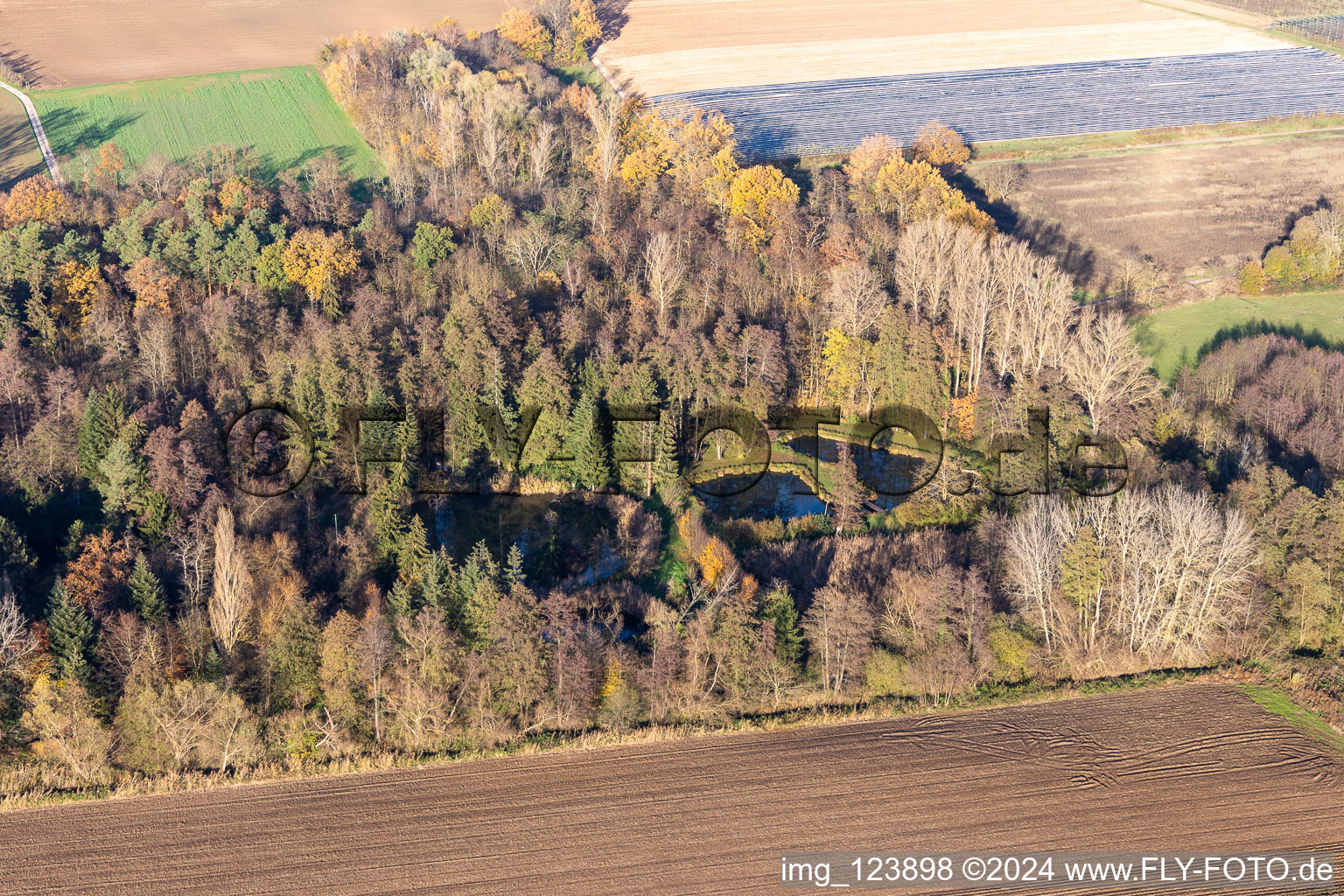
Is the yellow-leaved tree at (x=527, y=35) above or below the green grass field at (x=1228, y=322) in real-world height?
above

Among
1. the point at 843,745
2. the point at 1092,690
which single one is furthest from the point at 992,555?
the point at 843,745

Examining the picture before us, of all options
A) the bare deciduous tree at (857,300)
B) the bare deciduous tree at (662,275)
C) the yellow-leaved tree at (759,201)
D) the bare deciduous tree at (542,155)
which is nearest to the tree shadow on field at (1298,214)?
the bare deciduous tree at (857,300)

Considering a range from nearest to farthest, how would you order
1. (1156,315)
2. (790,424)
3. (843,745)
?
(843,745) < (790,424) < (1156,315)

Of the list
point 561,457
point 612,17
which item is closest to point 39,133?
point 612,17

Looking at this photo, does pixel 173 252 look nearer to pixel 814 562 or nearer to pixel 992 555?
pixel 814 562

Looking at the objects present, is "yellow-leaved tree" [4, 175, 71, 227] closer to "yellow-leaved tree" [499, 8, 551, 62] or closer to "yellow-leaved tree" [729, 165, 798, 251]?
"yellow-leaved tree" [729, 165, 798, 251]

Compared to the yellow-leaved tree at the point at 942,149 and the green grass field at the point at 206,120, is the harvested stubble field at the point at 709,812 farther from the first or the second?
the green grass field at the point at 206,120
